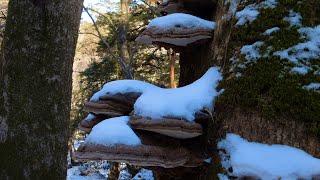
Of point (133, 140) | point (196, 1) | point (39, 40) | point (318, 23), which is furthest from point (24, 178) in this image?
point (318, 23)

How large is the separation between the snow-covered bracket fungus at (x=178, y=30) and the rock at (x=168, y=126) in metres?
0.64

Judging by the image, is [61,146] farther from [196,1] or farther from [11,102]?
[196,1]

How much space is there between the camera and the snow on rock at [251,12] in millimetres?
2185

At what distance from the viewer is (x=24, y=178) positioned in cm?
321

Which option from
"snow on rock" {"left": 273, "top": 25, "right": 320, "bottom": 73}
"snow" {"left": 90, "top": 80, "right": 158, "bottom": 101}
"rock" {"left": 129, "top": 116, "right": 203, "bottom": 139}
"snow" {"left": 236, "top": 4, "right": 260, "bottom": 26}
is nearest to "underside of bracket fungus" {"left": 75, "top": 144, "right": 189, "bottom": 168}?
"rock" {"left": 129, "top": 116, "right": 203, "bottom": 139}

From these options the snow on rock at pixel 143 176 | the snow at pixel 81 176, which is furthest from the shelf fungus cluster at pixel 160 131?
the snow at pixel 81 176

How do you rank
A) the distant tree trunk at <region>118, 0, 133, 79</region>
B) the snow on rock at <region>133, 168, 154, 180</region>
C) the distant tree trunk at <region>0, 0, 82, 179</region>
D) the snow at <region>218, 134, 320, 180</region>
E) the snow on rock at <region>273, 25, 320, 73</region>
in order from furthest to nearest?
the distant tree trunk at <region>118, 0, 133, 79</region> < the snow on rock at <region>133, 168, 154, 180</region> < the distant tree trunk at <region>0, 0, 82, 179</region> < the snow on rock at <region>273, 25, 320, 73</region> < the snow at <region>218, 134, 320, 180</region>

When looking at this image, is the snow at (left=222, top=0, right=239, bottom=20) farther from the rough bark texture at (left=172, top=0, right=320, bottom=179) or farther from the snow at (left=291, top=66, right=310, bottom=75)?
the snow at (left=291, top=66, right=310, bottom=75)

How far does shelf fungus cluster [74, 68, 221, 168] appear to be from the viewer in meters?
1.98

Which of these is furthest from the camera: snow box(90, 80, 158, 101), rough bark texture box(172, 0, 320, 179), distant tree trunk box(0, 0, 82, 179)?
distant tree trunk box(0, 0, 82, 179)

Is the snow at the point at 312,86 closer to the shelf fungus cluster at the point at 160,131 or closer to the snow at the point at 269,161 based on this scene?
the snow at the point at 269,161

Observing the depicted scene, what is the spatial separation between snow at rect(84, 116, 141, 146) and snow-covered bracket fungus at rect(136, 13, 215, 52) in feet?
2.27

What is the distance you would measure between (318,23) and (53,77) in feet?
7.96

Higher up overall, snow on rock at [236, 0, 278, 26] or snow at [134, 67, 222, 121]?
snow on rock at [236, 0, 278, 26]
